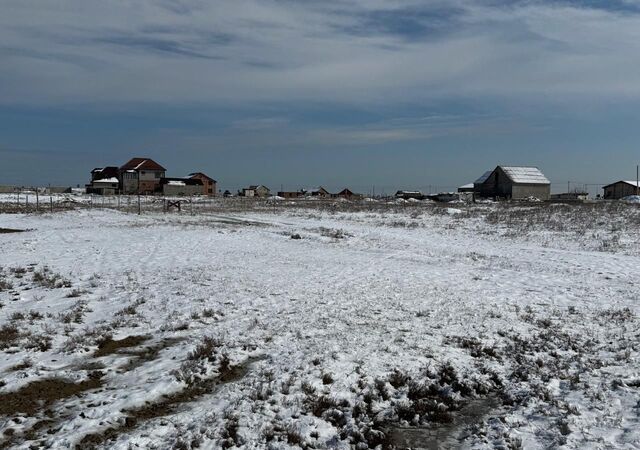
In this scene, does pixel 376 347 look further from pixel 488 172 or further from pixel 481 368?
pixel 488 172

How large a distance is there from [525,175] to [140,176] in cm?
8220

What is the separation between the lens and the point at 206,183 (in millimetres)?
121125

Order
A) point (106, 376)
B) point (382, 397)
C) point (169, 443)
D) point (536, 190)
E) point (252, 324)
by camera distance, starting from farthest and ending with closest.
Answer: point (536, 190)
point (252, 324)
point (106, 376)
point (382, 397)
point (169, 443)

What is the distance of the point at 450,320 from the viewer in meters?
10.0

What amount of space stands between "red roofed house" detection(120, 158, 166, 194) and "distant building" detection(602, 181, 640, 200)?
96.8 meters

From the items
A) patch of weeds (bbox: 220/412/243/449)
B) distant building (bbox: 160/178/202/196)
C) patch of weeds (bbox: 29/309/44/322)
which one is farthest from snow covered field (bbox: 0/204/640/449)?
distant building (bbox: 160/178/202/196)

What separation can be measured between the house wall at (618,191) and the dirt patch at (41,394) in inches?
4303

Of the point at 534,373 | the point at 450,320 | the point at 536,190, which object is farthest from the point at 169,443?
the point at 536,190

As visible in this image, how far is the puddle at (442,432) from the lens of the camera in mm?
5523

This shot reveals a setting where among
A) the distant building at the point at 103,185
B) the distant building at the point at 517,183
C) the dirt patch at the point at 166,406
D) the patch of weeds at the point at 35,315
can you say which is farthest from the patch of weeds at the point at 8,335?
the distant building at the point at 103,185

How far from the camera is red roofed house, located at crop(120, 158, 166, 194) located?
362 ft

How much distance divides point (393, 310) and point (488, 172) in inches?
4137

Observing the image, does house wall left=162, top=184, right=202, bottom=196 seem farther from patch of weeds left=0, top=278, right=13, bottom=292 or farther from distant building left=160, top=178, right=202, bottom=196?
patch of weeds left=0, top=278, right=13, bottom=292

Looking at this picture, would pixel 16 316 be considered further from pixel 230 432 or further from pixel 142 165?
pixel 142 165
